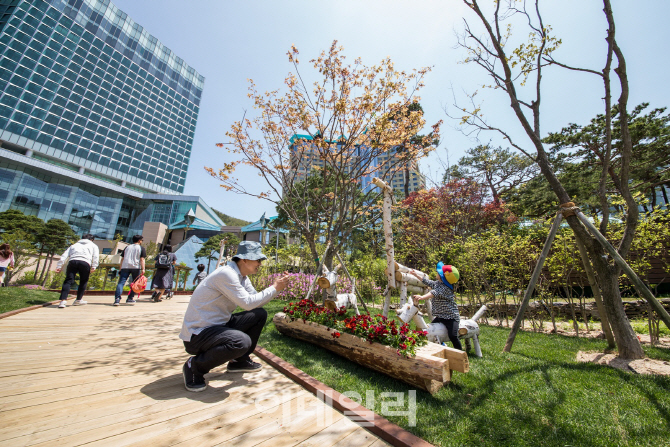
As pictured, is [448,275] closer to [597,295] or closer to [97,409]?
[597,295]

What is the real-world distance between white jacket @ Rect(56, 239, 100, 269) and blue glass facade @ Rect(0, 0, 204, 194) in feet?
183

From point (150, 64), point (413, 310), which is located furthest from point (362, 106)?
point (150, 64)

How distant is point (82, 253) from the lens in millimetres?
5906

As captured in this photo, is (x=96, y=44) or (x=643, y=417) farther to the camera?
(x=96, y=44)

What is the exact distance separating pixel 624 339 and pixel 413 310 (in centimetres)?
306

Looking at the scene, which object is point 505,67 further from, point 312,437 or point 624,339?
point 312,437

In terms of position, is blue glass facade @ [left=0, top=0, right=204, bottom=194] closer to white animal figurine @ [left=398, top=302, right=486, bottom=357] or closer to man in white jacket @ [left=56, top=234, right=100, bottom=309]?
man in white jacket @ [left=56, top=234, right=100, bottom=309]

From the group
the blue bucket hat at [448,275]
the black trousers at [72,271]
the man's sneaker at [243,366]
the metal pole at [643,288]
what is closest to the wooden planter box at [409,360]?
the man's sneaker at [243,366]

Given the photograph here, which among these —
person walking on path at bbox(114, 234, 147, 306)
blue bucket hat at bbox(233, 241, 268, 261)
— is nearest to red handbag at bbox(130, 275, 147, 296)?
person walking on path at bbox(114, 234, 147, 306)

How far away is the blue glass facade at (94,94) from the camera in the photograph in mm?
42500

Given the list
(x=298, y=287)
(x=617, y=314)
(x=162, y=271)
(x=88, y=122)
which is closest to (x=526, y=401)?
(x=617, y=314)

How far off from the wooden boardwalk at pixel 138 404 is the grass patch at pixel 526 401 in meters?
0.55

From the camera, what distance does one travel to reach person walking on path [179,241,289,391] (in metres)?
2.62

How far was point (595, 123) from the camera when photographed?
13.0m
